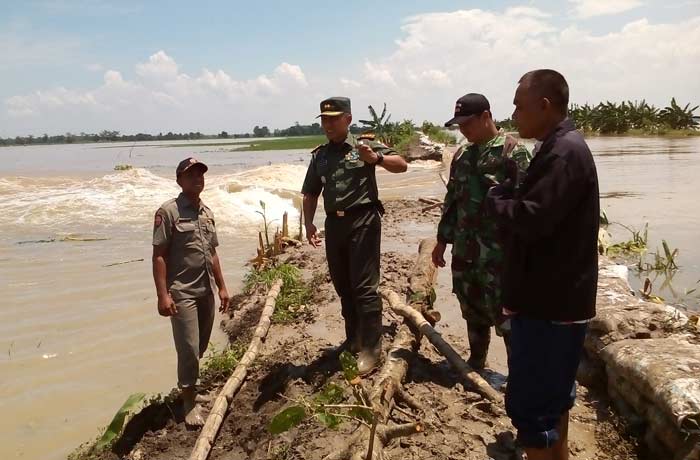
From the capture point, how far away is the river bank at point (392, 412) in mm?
3205

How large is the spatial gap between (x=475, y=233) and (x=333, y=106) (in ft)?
4.45

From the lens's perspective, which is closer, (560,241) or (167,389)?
(560,241)

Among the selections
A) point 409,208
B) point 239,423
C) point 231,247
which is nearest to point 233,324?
point 239,423

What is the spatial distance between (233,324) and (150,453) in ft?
9.14

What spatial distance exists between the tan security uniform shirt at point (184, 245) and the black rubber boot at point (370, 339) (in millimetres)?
1203

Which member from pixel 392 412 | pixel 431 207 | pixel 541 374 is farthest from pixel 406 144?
pixel 541 374

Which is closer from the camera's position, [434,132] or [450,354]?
[450,354]

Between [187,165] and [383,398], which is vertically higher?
[187,165]

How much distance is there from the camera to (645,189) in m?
15.2

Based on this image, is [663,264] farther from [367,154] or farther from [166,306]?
[166,306]

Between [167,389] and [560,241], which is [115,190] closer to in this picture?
[167,389]

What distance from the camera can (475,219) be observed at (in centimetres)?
375

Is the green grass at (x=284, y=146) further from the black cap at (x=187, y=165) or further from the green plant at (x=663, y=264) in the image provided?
the black cap at (x=187, y=165)

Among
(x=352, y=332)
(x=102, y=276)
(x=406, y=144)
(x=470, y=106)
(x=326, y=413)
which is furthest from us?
(x=406, y=144)
